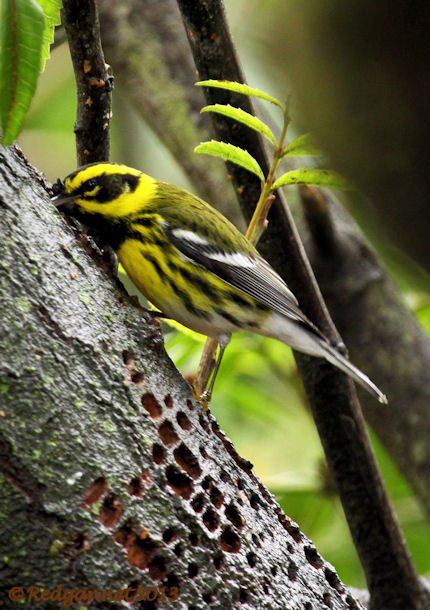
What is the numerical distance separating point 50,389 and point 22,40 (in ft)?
1.78

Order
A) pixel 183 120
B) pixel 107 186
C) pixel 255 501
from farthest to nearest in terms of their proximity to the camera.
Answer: pixel 183 120 → pixel 107 186 → pixel 255 501

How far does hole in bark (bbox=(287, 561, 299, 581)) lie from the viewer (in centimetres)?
165

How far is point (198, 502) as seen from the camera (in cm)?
151

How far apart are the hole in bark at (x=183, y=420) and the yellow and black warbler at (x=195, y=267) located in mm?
807

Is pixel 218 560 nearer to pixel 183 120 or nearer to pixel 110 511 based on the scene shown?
pixel 110 511

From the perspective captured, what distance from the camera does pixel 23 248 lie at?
1427 mm

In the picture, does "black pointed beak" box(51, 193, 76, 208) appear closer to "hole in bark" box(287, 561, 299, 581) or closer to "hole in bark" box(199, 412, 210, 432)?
"hole in bark" box(199, 412, 210, 432)

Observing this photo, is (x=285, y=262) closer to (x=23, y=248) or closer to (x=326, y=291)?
(x=326, y=291)

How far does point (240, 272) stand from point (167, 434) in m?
1.10

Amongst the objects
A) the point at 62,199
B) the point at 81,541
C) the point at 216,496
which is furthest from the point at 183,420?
the point at 62,199


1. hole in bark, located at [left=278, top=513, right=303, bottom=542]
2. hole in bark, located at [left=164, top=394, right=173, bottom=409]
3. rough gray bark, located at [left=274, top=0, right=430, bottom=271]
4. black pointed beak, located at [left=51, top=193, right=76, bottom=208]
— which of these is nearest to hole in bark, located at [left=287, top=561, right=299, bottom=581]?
hole in bark, located at [left=278, top=513, right=303, bottom=542]

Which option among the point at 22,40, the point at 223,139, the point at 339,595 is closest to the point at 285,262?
the point at 223,139

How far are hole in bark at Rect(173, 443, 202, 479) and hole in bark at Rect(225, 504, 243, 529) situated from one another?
10cm

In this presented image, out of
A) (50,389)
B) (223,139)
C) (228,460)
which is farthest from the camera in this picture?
(223,139)
